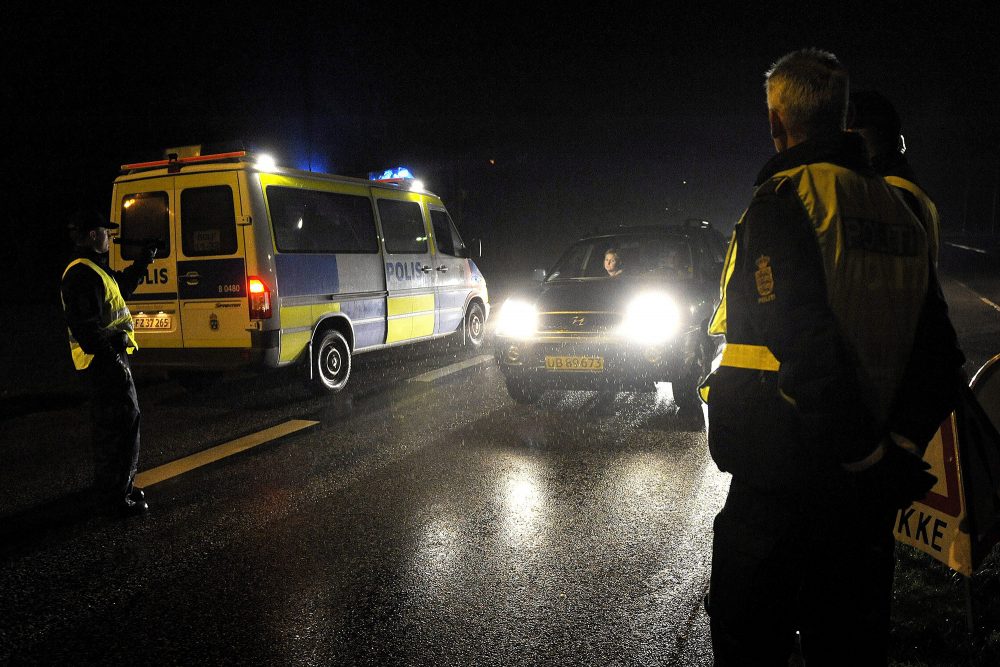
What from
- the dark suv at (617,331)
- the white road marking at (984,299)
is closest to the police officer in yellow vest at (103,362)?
the dark suv at (617,331)

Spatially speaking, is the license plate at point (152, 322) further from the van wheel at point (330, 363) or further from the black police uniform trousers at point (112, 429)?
the black police uniform trousers at point (112, 429)

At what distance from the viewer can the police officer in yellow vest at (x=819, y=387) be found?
63.1 inches

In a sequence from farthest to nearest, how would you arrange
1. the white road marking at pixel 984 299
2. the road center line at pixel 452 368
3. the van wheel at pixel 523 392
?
1. the white road marking at pixel 984 299
2. the road center line at pixel 452 368
3. the van wheel at pixel 523 392

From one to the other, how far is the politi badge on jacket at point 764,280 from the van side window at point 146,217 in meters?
7.58

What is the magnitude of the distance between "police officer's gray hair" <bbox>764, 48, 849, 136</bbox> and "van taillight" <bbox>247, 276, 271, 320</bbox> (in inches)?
264

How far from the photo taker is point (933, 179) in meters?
129

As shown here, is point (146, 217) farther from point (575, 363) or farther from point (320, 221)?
point (575, 363)

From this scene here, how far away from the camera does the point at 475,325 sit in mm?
12352

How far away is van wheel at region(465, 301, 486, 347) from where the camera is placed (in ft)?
39.6

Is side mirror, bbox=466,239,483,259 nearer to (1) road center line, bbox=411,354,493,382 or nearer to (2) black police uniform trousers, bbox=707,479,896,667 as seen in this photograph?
(1) road center line, bbox=411,354,493,382

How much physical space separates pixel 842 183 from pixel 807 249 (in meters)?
0.17

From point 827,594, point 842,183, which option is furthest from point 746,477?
point 842,183

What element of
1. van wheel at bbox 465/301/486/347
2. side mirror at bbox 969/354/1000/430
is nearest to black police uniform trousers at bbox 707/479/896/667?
side mirror at bbox 969/354/1000/430

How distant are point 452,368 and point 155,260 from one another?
374cm
